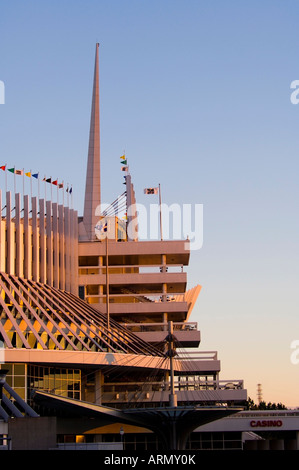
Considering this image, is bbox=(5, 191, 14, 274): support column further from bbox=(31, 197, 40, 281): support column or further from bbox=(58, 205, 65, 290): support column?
bbox=(58, 205, 65, 290): support column

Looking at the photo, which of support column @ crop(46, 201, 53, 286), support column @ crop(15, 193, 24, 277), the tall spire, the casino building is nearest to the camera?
the casino building

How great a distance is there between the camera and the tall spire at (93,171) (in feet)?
348

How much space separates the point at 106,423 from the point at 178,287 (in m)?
24.0

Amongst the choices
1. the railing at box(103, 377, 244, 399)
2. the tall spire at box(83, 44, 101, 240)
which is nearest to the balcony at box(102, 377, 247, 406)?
the railing at box(103, 377, 244, 399)

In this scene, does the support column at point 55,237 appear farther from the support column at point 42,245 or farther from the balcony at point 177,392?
the balcony at point 177,392

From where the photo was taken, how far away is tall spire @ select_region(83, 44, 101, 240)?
10594cm

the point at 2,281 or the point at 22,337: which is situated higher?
the point at 2,281

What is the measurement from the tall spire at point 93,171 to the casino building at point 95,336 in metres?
0.14

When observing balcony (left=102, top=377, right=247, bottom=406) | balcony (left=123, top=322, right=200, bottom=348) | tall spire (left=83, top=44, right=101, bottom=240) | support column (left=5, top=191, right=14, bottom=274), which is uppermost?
tall spire (left=83, top=44, right=101, bottom=240)

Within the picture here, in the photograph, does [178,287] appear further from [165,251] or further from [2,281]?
[2,281]

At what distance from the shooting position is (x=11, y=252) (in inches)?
3246

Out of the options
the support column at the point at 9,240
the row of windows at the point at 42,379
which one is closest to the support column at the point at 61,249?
the support column at the point at 9,240

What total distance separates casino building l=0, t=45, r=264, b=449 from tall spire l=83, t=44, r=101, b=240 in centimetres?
14
